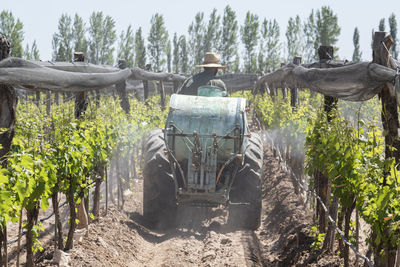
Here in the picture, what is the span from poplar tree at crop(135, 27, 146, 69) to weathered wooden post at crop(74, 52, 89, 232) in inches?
1779

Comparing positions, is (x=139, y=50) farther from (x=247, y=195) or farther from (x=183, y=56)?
(x=247, y=195)

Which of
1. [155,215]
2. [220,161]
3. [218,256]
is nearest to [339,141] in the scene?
[218,256]

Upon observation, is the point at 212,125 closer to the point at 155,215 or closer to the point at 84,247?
the point at 155,215

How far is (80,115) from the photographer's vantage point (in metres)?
6.45

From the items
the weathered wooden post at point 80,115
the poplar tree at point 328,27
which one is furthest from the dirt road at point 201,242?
the poplar tree at point 328,27

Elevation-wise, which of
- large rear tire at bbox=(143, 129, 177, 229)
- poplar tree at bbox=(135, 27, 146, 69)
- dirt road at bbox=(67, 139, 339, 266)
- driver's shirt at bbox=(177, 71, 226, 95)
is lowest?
dirt road at bbox=(67, 139, 339, 266)

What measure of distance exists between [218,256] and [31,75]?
2876 millimetres

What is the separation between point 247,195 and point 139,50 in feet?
155

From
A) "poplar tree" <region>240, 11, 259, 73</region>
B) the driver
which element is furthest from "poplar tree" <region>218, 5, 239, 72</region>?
the driver

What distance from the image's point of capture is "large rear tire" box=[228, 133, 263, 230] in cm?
707

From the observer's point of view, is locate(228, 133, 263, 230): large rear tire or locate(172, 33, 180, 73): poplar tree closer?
locate(228, 133, 263, 230): large rear tire

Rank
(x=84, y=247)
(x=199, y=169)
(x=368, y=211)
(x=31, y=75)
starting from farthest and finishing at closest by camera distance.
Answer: (x=199, y=169)
(x=84, y=247)
(x=31, y=75)
(x=368, y=211)

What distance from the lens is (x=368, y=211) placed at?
3.51 meters

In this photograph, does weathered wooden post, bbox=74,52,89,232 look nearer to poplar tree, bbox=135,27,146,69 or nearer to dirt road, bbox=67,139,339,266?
dirt road, bbox=67,139,339,266
